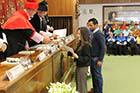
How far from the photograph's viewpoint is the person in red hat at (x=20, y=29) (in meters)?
2.61

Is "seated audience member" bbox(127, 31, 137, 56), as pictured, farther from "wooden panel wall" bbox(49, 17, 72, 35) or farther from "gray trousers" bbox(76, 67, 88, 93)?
"gray trousers" bbox(76, 67, 88, 93)

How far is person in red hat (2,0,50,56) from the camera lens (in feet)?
8.55

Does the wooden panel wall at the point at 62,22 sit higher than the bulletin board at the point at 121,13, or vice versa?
the bulletin board at the point at 121,13

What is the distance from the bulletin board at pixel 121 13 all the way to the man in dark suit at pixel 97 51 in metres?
8.30

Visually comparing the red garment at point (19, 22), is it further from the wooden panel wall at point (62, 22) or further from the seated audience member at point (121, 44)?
the seated audience member at point (121, 44)

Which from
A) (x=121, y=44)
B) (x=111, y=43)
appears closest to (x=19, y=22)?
(x=111, y=43)

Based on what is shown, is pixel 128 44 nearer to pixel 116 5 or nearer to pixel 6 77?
pixel 116 5

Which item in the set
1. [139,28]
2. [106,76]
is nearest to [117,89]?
[106,76]

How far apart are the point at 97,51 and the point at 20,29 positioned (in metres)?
1.40

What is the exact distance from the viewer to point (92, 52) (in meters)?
3.30

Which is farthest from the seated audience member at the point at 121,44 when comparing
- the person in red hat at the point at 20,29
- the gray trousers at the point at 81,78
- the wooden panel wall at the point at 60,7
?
the person in red hat at the point at 20,29

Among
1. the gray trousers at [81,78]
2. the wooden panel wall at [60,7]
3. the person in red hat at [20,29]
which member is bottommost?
the gray trousers at [81,78]

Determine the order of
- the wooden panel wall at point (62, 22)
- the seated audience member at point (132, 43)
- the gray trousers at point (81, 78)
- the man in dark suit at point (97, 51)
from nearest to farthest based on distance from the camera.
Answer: the gray trousers at point (81, 78) < the man in dark suit at point (97, 51) < the wooden panel wall at point (62, 22) < the seated audience member at point (132, 43)

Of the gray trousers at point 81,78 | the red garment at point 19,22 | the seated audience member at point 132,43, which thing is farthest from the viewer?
the seated audience member at point 132,43
